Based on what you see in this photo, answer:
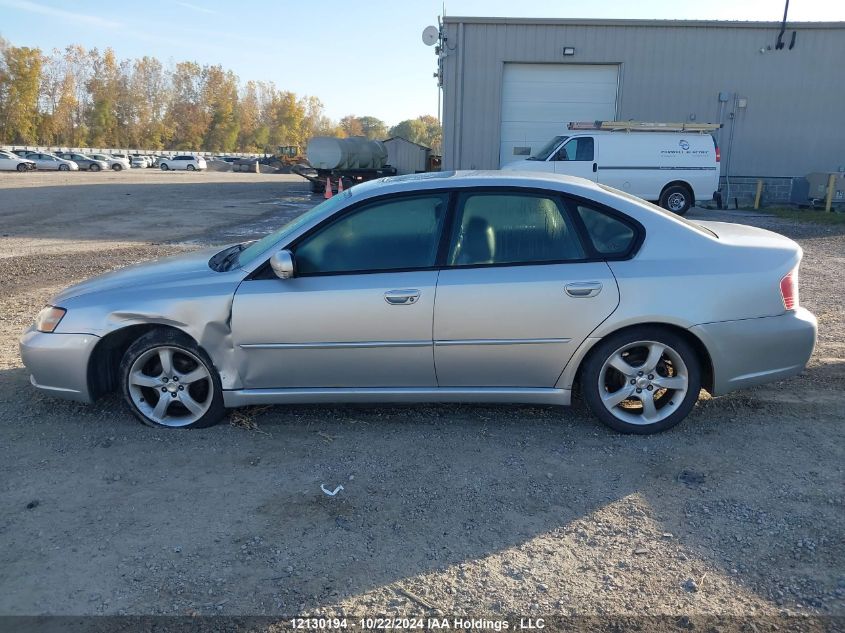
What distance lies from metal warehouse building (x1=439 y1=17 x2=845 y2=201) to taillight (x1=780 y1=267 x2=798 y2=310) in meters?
17.4

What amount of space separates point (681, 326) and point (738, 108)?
66.1 ft

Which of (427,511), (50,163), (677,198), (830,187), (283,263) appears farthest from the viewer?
(50,163)

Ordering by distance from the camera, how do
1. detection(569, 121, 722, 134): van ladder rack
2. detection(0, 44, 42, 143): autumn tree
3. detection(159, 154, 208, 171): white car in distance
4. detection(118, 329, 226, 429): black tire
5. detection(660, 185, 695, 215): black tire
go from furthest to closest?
detection(0, 44, 42, 143): autumn tree < detection(159, 154, 208, 171): white car in distance < detection(660, 185, 695, 215): black tire < detection(569, 121, 722, 134): van ladder rack < detection(118, 329, 226, 429): black tire

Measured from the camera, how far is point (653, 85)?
2066 cm

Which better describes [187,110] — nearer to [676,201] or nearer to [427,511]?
[676,201]

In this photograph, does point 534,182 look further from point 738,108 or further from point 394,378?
point 738,108

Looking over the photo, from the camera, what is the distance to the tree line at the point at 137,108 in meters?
80.3

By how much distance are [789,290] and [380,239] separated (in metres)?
2.47

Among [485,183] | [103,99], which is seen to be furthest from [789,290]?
[103,99]

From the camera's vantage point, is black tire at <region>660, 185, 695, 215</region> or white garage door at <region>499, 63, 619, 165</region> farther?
white garage door at <region>499, 63, 619, 165</region>

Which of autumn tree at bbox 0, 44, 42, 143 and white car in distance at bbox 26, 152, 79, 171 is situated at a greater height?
autumn tree at bbox 0, 44, 42, 143

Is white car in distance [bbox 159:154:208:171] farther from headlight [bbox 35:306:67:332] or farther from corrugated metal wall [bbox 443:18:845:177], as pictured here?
headlight [bbox 35:306:67:332]

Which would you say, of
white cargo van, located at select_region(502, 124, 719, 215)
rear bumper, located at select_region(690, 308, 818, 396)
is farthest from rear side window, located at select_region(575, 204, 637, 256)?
white cargo van, located at select_region(502, 124, 719, 215)

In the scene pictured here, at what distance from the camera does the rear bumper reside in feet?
12.6
